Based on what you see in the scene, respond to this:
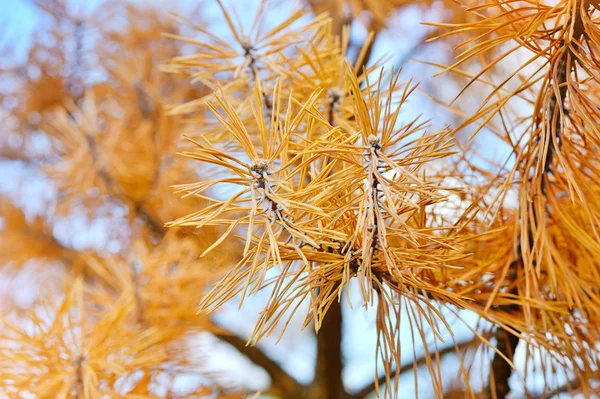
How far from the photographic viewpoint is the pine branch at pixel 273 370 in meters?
0.50

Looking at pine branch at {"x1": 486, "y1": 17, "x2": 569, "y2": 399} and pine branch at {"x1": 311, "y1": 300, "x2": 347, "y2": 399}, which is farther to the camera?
pine branch at {"x1": 311, "y1": 300, "x2": 347, "y2": 399}

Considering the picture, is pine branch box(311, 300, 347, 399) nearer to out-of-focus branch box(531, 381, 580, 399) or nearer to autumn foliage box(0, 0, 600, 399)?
autumn foliage box(0, 0, 600, 399)

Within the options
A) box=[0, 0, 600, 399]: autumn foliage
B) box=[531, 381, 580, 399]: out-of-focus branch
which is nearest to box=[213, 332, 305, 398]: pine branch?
box=[0, 0, 600, 399]: autumn foliage

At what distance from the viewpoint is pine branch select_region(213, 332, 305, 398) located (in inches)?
19.6

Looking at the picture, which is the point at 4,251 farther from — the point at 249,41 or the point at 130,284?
the point at 249,41

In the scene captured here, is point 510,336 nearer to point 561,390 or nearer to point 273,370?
point 561,390

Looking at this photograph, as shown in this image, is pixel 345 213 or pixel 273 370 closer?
pixel 345 213

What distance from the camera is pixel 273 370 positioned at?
20.4 inches

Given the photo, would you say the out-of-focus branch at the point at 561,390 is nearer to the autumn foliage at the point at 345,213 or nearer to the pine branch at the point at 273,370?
the autumn foliage at the point at 345,213

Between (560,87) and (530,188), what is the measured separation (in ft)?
0.16

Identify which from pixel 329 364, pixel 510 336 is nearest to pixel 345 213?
pixel 510 336

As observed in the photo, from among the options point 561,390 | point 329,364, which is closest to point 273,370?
point 329,364

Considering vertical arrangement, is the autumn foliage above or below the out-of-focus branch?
above

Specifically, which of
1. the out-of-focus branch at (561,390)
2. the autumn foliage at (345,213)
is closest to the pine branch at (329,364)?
the autumn foliage at (345,213)
